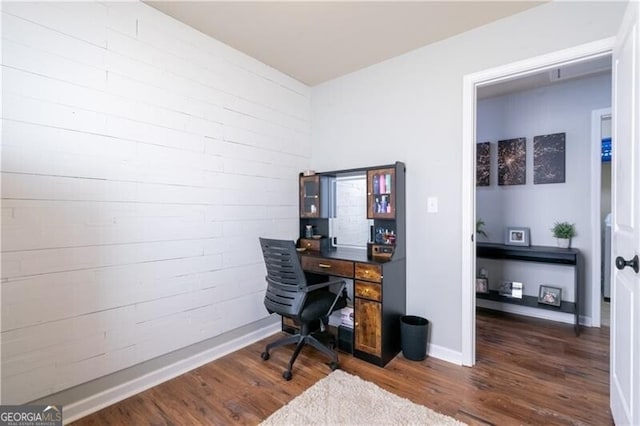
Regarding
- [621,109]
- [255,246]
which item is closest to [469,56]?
[621,109]

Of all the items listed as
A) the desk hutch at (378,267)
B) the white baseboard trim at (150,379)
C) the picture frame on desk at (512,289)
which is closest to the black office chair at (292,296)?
the desk hutch at (378,267)

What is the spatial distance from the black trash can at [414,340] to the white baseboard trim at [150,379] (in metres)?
1.31

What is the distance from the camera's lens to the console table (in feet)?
9.29

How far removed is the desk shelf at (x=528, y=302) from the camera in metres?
2.95

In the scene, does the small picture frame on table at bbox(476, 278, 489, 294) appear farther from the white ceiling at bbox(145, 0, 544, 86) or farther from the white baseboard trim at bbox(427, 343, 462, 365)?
the white ceiling at bbox(145, 0, 544, 86)

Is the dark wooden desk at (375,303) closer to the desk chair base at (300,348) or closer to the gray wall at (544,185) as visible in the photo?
the desk chair base at (300,348)

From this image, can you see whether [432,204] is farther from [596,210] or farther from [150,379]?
[150,379]

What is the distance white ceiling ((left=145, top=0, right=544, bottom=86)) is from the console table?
7.32 feet

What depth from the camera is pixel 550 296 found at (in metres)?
3.09

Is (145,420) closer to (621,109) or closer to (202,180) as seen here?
(202,180)

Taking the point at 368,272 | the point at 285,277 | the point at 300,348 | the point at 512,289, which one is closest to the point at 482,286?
the point at 512,289

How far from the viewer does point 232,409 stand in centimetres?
178

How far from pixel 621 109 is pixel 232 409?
274 cm

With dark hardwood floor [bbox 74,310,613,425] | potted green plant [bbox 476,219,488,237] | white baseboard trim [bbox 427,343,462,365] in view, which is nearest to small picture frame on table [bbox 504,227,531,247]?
potted green plant [bbox 476,219,488,237]
